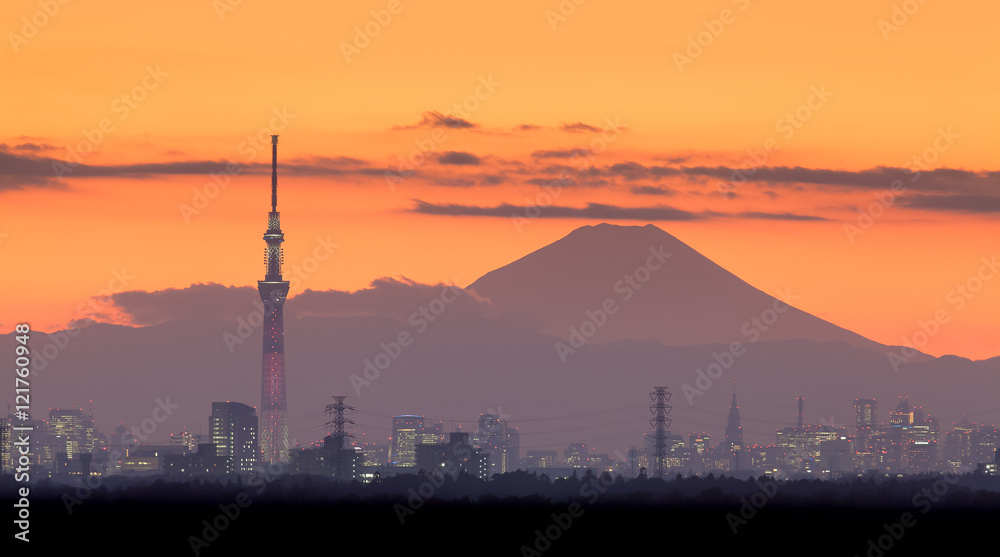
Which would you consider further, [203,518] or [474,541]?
[203,518]

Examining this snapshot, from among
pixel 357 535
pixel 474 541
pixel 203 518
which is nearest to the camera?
pixel 474 541

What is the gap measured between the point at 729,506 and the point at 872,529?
45.7 meters

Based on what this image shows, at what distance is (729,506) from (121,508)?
231ft

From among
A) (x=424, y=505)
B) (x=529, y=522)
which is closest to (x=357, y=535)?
(x=529, y=522)

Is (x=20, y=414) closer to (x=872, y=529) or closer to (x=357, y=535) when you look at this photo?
(x=357, y=535)

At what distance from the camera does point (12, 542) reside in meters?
116

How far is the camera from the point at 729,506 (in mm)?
191875

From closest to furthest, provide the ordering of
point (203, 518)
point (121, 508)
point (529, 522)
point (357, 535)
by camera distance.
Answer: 1. point (357, 535)
2. point (529, 522)
3. point (203, 518)
4. point (121, 508)

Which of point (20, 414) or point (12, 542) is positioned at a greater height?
point (20, 414)

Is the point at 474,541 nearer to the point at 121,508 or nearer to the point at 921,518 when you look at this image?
the point at 921,518

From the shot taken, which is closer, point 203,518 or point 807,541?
point 807,541

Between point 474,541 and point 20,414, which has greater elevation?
point 20,414

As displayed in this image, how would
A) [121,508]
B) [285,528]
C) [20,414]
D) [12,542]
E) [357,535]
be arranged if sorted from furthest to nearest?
[121,508]
[285,528]
[357,535]
[12,542]
[20,414]

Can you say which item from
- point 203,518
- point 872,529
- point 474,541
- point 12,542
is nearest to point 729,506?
point 872,529
